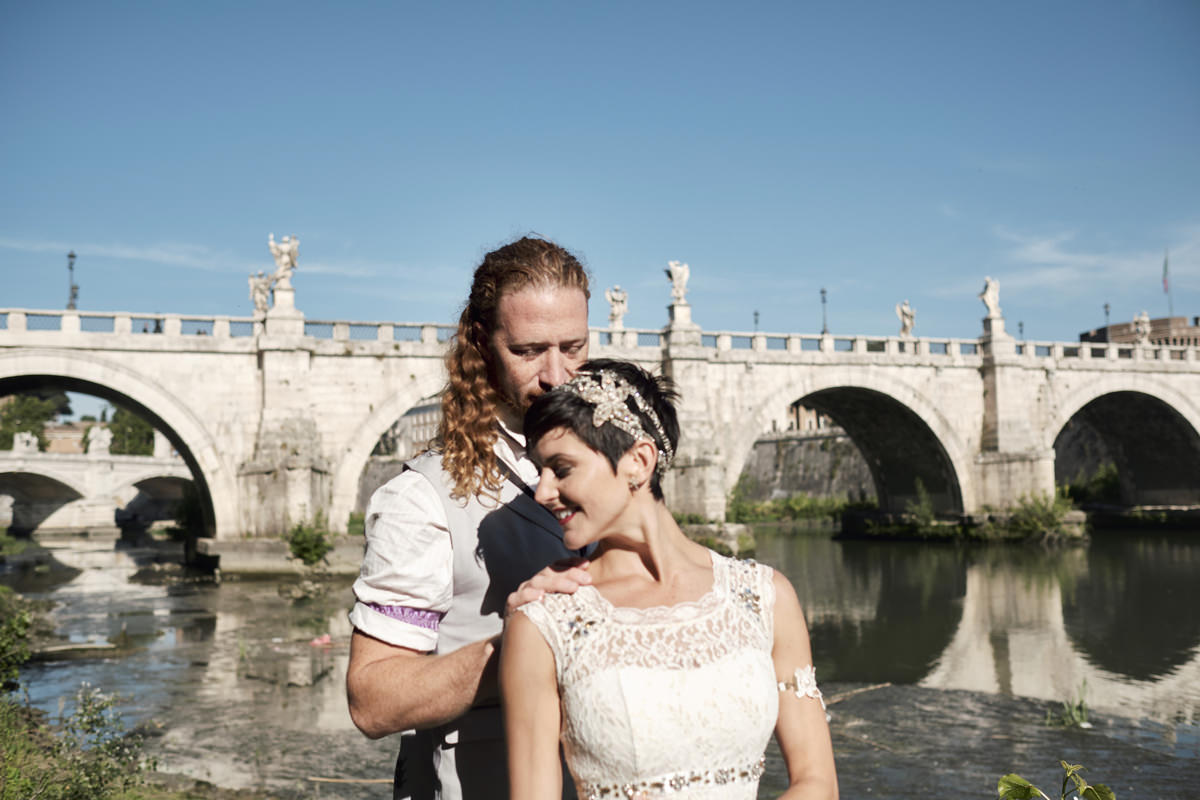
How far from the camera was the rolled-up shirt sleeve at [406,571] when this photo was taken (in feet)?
7.11

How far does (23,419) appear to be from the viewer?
63875 millimetres

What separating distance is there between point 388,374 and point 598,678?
25615mm

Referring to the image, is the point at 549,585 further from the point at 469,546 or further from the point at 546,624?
the point at 469,546

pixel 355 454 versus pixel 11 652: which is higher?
pixel 355 454

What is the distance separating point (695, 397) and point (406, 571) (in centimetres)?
2708

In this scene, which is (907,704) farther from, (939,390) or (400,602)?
(939,390)

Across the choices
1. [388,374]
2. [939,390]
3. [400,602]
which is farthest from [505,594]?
[939,390]

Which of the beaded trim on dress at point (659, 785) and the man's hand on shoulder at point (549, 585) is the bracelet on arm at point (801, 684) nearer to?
the beaded trim on dress at point (659, 785)

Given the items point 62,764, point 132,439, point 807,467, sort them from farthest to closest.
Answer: point 132,439 → point 807,467 → point 62,764

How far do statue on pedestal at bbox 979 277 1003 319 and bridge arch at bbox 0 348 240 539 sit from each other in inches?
983

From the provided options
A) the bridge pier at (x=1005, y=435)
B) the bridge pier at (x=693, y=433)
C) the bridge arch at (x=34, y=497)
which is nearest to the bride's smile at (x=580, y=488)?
the bridge pier at (x=693, y=433)

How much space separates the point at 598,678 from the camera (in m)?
1.90

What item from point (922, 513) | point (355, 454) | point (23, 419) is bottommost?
point (922, 513)

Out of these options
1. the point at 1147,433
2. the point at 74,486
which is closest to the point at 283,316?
the point at 74,486
